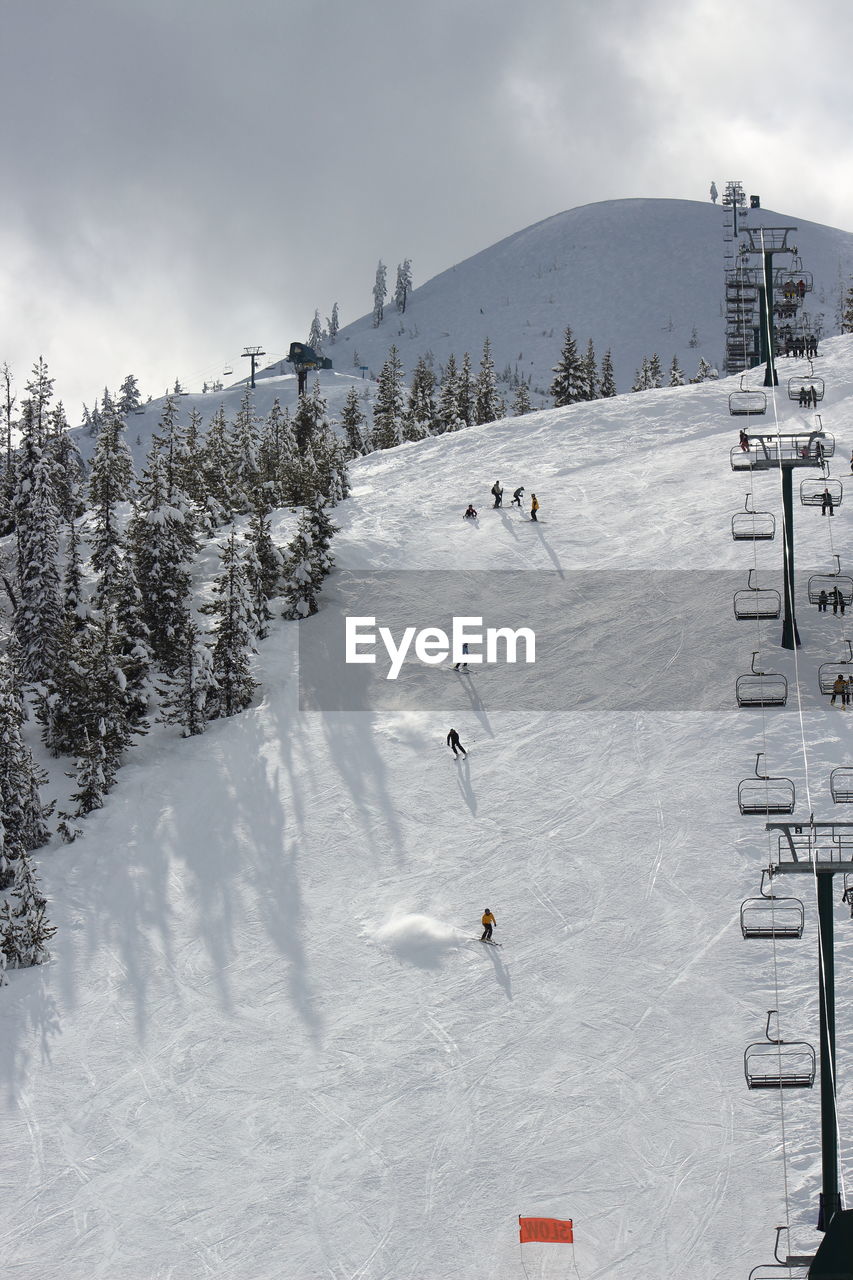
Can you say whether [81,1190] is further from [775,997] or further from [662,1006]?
[775,997]

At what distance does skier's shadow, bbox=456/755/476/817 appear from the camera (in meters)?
33.2

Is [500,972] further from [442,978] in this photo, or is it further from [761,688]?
[761,688]

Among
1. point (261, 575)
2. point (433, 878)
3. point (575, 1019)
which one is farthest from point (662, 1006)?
point (261, 575)

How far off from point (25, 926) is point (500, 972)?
11.2 metres

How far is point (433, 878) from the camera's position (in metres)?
30.2

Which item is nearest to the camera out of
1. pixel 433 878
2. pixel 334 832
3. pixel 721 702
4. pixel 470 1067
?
pixel 470 1067

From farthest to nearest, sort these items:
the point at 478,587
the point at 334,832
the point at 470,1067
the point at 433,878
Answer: the point at 478,587 → the point at 334,832 → the point at 433,878 → the point at 470,1067

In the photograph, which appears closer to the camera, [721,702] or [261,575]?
[721,702]

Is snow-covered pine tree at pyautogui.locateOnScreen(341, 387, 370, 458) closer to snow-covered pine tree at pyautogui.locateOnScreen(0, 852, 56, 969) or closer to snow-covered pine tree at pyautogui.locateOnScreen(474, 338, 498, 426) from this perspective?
snow-covered pine tree at pyautogui.locateOnScreen(474, 338, 498, 426)

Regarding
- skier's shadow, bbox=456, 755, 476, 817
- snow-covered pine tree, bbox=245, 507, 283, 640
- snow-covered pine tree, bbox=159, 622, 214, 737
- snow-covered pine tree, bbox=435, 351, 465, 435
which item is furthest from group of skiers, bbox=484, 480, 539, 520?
snow-covered pine tree, bbox=435, 351, 465, 435

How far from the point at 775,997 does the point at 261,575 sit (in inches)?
1114

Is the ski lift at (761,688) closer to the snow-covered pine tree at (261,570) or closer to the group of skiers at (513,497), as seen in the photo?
the group of skiers at (513,497)

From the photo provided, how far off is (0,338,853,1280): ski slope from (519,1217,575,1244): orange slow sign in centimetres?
34

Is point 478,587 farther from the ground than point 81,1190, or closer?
farther from the ground
